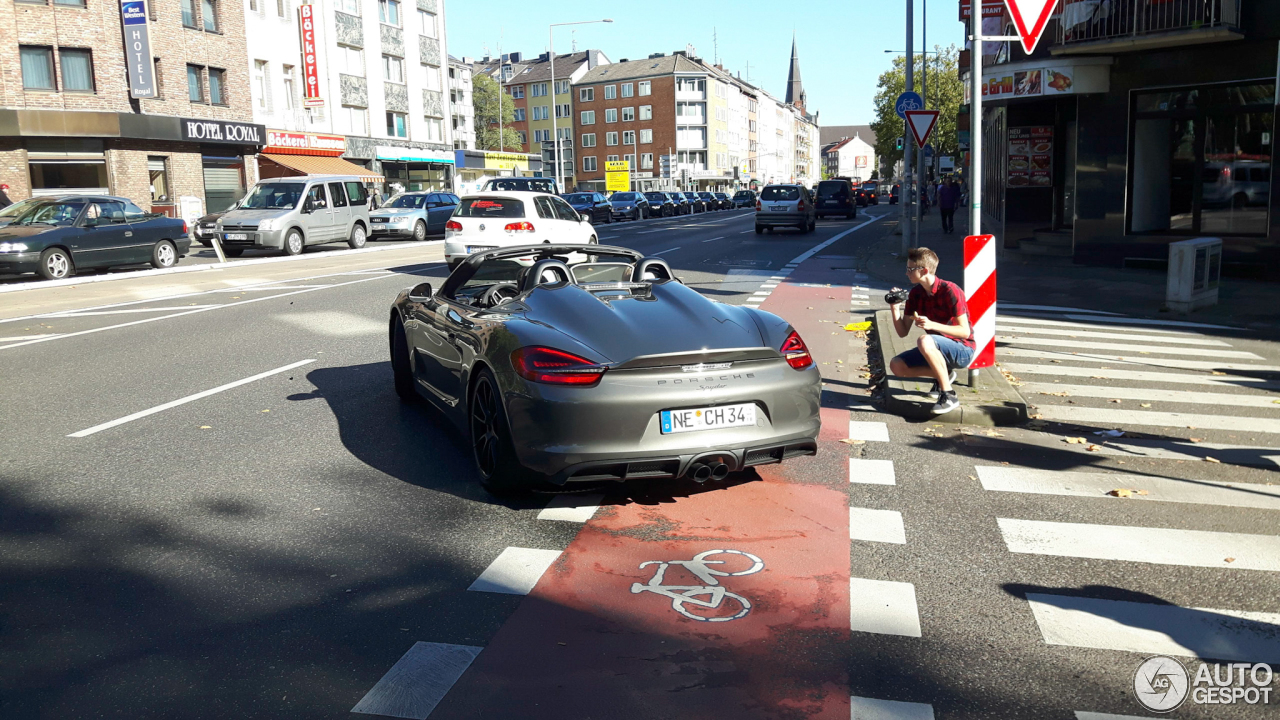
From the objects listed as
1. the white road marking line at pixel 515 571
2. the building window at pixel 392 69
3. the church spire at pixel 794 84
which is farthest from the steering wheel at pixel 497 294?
the church spire at pixel 794 84

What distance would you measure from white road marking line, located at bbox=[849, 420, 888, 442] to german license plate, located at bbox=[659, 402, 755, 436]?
2.11 metres

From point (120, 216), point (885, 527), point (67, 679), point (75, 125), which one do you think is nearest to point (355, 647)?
point (67, 679)

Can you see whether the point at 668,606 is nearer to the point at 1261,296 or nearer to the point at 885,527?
the point at 885,527

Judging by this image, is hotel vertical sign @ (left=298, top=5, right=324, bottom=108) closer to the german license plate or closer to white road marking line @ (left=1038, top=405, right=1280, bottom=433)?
white road marking line @ (left=1038, top=405, right=1280, bottom=433)

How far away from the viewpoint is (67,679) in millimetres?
3463

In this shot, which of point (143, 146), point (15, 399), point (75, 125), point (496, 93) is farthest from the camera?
point (496, 93)

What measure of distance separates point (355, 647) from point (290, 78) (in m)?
46.5

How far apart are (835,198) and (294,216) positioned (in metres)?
29.1

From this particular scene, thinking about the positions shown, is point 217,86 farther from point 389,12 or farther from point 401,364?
point 401,364

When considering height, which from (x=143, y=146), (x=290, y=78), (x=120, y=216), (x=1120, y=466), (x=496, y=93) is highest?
(x=496, y=93)

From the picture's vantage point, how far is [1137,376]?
9297 millimetres

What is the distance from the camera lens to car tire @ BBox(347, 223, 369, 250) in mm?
29344

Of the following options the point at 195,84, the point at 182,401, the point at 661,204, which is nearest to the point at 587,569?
the point at 182,401

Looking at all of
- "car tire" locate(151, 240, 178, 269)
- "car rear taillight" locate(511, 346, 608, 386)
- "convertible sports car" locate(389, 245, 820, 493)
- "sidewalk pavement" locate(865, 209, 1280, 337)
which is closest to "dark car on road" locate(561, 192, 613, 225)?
"car tire" locate(151, 240, 178, 269)
